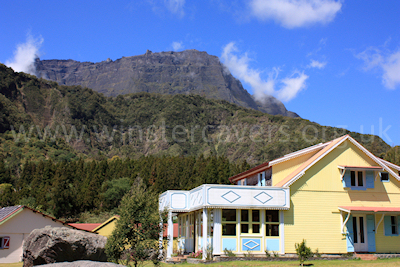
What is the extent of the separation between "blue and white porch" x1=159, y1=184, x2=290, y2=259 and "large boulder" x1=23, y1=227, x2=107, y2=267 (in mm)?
5400

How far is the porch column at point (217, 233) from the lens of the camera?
2191 centimetres

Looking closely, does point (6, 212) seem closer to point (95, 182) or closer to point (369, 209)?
point (369, 209)

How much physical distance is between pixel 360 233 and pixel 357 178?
341 centimetres

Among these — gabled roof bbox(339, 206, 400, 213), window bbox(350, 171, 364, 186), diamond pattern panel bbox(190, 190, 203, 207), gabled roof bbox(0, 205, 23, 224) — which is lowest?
gabled roof bbox(0, 205, 23, 224)

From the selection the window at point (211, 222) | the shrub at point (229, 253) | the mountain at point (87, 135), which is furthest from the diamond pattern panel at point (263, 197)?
the mountain at point (87, 135)

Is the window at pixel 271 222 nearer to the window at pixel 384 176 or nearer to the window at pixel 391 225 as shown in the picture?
the window at pixel 391 225

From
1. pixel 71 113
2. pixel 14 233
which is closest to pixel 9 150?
pixel 71 113

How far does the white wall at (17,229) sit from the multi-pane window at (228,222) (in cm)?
1445

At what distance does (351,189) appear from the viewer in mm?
24484

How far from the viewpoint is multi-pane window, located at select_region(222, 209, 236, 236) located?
22500 mm

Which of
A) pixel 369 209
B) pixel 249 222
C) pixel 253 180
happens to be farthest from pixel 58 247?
→ pixel 369 209

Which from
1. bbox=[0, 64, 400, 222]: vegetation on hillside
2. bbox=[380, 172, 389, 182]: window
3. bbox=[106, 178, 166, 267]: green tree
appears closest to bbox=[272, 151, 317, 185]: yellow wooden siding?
bbox=[380, 172, 389, 182]: window

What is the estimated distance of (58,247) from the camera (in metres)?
17.2

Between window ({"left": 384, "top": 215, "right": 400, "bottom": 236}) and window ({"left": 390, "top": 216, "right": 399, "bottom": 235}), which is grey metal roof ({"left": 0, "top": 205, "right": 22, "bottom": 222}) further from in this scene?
window ({"left": 390, "top": 216, "right": 399, "bottom": 235})
